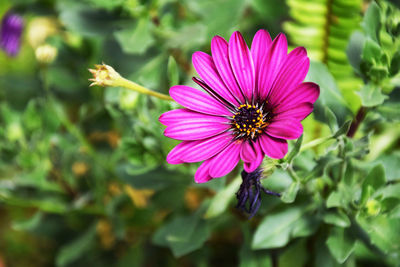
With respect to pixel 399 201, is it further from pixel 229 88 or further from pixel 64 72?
pixel 64 72

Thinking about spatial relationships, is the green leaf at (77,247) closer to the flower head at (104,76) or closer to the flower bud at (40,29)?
the flower head at (104,76)

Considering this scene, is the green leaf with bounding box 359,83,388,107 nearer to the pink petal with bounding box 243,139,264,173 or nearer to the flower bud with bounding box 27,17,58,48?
the pink petal with bounding box 243,139,264,173

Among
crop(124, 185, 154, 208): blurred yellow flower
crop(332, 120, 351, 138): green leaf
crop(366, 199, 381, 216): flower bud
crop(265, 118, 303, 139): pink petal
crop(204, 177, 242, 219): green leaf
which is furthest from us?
crop(124, 185, 154, 208): blurred yellow flower

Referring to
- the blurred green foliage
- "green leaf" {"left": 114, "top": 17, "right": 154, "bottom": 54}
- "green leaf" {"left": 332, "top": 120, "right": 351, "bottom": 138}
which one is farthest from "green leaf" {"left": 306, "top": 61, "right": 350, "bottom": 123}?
"green leaf" {"left": 114, "top": 17, "right": 154, "bottom": 54}

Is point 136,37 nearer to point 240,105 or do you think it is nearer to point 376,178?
point 240,105

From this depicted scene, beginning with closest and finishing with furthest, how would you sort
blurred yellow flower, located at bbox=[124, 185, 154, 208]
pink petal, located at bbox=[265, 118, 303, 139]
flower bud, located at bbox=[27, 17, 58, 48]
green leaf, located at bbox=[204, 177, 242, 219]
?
pink petal, located at bbox=[265, 118, 303, 139], green leaf, located at bbox=[204, 177, 242, 219], blurred yellow flower, located at bbox=[124, 185, 154, 208], flower bud, located at bbox=[27, 17, 58, 48]

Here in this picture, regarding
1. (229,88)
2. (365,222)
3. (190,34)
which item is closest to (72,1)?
(190,34)

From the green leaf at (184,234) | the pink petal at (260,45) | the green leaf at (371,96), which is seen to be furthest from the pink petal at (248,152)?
the green leaf at (184,234)
